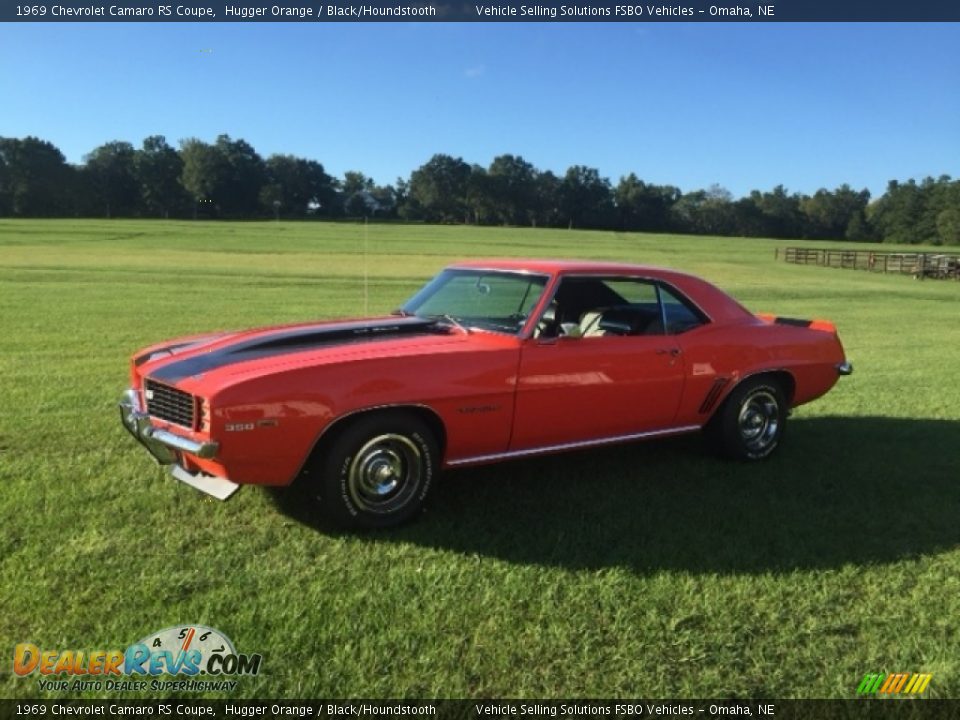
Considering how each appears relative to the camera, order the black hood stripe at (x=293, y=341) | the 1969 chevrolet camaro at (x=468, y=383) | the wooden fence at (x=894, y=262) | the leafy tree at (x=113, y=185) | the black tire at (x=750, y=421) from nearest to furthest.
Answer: the 1969 chevrolet camaro at (x=468, y=383) < the black hood stripe at (x=293, y=341) < the black tire at (x=750, y=421) < the wooden fence at (x=894, y=262) < the leafy tree at (x=113, y=185)

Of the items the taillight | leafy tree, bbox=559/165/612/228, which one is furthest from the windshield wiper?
leafy tree, bbox=559/165/612/228

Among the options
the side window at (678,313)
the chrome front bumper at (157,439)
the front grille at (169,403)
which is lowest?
the chrome front bumper at (157,439)

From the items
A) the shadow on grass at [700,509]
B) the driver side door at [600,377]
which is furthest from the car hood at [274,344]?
the shadow on grass at [700,509]

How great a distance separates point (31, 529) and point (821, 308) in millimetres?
19604

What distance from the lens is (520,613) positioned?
10.7 ft

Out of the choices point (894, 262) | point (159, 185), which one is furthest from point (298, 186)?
point (894, 262)

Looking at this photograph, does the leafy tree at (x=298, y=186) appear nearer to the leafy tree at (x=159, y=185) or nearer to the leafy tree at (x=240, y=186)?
the leafy tree at (x=240, y=186)

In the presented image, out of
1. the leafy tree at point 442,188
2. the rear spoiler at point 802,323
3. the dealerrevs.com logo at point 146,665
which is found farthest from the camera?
the leafy tree at point 442,188

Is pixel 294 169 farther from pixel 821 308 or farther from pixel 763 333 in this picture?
pixel 763 333

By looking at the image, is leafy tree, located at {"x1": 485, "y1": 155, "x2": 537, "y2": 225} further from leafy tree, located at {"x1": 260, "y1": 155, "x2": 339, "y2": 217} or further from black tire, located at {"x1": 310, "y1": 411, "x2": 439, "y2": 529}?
black tire, located at {"x1": 310, "y1": 411, "x2": 439, "y2": 529}

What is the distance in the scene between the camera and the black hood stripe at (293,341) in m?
4.05

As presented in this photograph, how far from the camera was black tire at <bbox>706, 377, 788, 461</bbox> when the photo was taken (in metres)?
5.43

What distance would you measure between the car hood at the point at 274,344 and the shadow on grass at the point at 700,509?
93cm

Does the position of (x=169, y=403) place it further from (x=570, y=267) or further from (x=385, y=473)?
(x=570, y=267)
